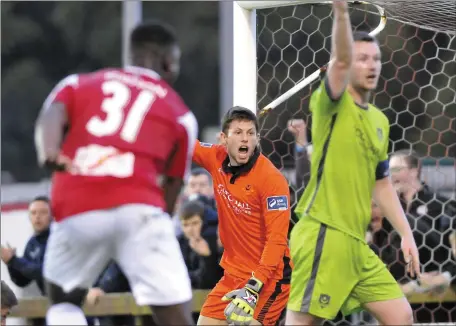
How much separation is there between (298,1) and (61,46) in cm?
1139

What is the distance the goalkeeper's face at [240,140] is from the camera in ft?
21.4

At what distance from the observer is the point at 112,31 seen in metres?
18.1

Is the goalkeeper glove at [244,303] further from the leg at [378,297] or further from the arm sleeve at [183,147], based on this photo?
→ the arm sleeve at [183,147]

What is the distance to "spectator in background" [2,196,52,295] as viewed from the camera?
842 cm

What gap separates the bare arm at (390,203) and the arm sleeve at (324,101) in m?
0.60

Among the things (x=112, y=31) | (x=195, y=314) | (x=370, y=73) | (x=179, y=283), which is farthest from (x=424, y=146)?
(x=112, y=31)

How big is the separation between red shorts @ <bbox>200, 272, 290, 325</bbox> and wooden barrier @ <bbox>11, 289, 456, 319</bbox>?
1.76 metres

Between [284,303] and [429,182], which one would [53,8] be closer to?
[429,182]

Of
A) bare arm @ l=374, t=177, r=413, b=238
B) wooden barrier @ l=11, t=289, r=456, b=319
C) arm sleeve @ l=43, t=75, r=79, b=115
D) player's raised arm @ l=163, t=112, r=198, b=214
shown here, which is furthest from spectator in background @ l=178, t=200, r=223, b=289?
arm sleeve @ l=43, t=75, r=79, b=115

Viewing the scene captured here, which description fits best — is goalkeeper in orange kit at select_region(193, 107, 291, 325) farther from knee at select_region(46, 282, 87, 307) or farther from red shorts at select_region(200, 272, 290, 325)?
knee at select_region(46, 282, 87, 307)

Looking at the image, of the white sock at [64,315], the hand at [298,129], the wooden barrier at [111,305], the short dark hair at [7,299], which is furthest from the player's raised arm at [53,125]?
the wooden barrier at [111,305]

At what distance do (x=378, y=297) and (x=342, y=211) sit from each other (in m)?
0.47

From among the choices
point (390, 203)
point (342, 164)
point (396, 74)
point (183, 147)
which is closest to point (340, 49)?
point (342, 164)

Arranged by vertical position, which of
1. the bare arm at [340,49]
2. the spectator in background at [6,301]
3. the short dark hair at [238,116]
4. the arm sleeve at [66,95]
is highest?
the bare arm at [340,49]
